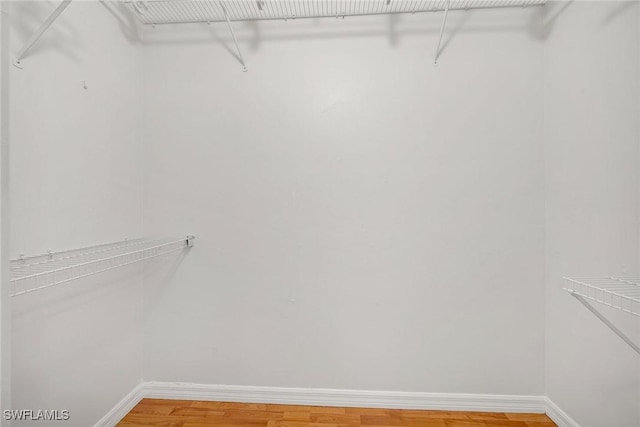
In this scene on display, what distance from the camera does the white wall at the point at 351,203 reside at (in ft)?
5.48

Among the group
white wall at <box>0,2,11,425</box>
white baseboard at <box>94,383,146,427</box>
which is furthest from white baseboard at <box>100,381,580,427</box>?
white wall at <box>0,2,11,425</box>

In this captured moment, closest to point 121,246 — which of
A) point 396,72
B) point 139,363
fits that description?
point 139,363

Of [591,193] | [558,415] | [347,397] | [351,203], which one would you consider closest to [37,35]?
[351,203]

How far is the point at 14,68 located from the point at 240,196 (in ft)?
3.29

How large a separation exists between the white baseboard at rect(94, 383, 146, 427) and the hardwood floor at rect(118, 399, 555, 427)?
0.10 ft

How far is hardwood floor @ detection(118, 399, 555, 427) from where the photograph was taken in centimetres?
157

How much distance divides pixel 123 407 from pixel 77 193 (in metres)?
1.13

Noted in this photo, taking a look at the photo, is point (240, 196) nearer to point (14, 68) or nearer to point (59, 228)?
point (59, 228)

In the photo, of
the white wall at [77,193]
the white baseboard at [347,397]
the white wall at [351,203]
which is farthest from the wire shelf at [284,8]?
the white baseboard at [347,397]

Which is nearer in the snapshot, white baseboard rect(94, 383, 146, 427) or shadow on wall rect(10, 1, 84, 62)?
shadow on wall rect(10, 1, 84, 62)

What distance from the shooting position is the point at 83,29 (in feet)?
4.56

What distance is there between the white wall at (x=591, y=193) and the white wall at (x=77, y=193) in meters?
2.23

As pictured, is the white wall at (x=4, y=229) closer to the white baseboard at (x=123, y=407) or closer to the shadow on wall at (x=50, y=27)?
the shadow on wall at (x=50, y=27)

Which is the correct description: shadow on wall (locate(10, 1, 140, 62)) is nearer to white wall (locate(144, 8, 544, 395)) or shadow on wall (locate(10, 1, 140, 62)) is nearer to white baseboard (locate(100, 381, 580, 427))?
white wall (locate(144, 8, 544, 395))
